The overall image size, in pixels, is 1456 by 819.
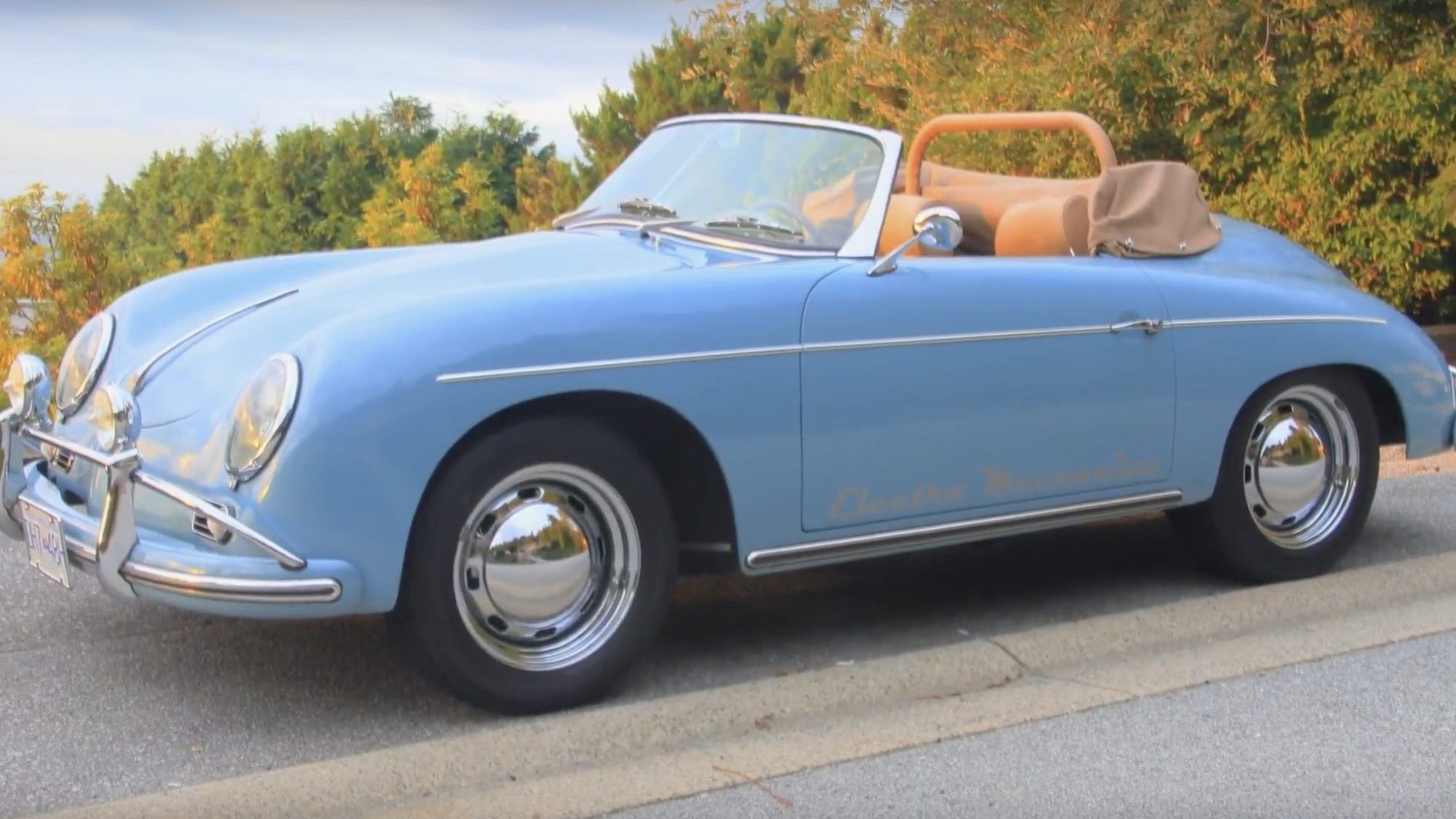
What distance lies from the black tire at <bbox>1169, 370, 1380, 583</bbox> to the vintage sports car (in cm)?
1

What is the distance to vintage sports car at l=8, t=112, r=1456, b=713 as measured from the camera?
3666mm

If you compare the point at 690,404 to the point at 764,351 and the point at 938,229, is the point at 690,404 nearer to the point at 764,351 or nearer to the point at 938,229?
the point at 764,351

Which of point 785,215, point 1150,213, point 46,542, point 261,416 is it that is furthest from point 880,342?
point 46,542

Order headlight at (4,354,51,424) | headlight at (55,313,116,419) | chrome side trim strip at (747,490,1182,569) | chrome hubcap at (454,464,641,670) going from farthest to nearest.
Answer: headlight at (55,313,116,419), headlight at (4,354,51,424), chrome side trim strip at (747,490,1182,569), chrome hubcap at (454,464,641,670)

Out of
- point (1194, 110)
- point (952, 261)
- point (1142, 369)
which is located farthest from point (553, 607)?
point (1194, 110)

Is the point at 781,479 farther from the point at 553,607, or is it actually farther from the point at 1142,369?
the point at 1142,369

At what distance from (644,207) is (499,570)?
4.90 feet

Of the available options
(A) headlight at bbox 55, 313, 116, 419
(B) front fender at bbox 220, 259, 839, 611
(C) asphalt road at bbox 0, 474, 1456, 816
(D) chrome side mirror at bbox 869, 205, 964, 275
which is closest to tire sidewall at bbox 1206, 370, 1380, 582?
(C) asphalt road at bbox 0, 474, 1456, 816

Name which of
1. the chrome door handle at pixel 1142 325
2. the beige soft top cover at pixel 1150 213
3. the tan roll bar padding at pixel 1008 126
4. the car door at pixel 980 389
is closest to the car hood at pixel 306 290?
the car door at pixel 980 389

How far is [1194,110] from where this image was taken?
440 inches

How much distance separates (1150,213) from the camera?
518 cm

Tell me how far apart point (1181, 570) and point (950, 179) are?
66.0 inches

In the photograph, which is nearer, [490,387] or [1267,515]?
[490,387]

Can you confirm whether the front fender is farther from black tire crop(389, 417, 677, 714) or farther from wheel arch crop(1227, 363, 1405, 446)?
wheel arch crop(1227, 363, 1405, 446)
